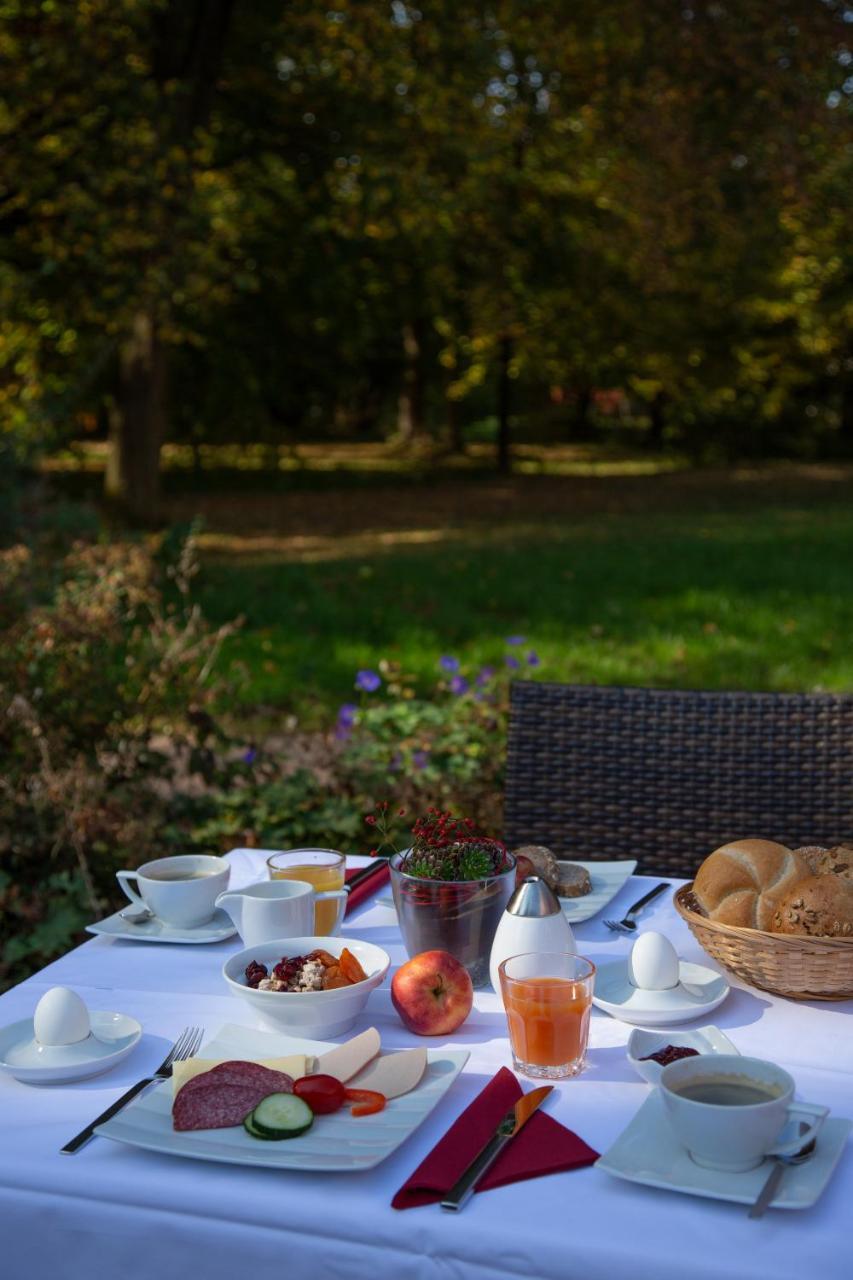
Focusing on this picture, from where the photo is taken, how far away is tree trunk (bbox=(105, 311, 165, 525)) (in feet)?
45.2

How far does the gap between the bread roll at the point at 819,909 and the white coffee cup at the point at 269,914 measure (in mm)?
636

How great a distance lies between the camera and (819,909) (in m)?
1.78

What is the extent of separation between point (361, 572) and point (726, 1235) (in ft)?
34.8

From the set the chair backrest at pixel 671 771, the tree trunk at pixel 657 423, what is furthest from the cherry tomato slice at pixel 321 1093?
the tree trunk at pixel 657 423

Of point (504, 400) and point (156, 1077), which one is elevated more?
point (504, 400)

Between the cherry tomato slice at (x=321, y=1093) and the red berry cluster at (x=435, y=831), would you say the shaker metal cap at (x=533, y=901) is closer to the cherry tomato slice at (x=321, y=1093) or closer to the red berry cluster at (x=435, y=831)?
the red berry cluster at (x=435, y=831)

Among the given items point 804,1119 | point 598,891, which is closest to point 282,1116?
point 804,1119

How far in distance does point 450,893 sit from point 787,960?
1.43 ft

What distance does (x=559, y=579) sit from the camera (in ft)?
36.5

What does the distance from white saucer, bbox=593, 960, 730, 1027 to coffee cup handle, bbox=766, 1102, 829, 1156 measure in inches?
11.9

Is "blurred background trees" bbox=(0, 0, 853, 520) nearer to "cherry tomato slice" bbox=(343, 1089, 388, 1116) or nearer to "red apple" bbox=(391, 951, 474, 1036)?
Answer: "red apple" bbox=(391, 951, 474, 1036)

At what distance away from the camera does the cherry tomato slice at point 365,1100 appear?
149 centimetres

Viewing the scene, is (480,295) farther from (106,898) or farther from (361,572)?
(106,898)

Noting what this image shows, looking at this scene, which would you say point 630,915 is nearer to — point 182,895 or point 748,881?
point 748,881
